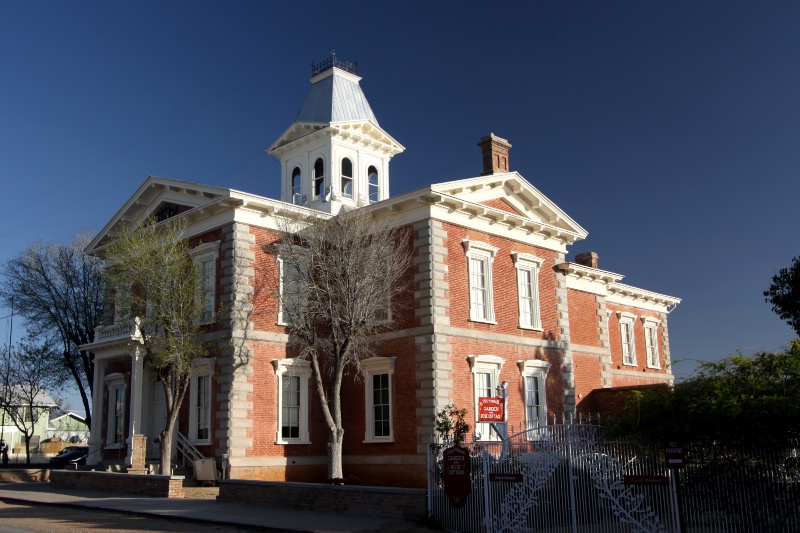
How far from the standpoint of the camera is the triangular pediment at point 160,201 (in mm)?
28219

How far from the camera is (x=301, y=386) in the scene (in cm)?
2797

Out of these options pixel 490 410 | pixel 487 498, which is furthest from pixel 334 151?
pixel 487 498

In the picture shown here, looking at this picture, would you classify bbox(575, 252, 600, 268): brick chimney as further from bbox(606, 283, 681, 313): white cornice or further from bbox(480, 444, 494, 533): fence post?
bbox(480, 444, 494, 533): fence post

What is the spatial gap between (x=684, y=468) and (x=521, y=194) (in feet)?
56.6

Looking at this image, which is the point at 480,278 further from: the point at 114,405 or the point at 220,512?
the point at 114,405

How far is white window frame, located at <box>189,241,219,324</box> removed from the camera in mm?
27406

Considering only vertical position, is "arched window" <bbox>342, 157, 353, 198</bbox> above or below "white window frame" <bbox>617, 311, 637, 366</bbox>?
above

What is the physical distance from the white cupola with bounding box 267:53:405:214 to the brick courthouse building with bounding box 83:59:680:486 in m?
1.32

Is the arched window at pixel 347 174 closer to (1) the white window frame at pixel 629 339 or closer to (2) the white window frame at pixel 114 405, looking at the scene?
(2) the white window frame at pixel 114 405

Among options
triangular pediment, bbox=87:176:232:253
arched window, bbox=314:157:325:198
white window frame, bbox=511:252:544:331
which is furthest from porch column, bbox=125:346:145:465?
white window frame, bbox=511:252:544:331

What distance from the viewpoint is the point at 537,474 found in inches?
613

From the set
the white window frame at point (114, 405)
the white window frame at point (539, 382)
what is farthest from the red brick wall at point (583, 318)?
the white window frame at point (114, 405)

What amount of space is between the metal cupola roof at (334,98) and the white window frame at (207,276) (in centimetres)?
932

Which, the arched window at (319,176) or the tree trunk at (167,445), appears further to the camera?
the arched window at (319,176)
